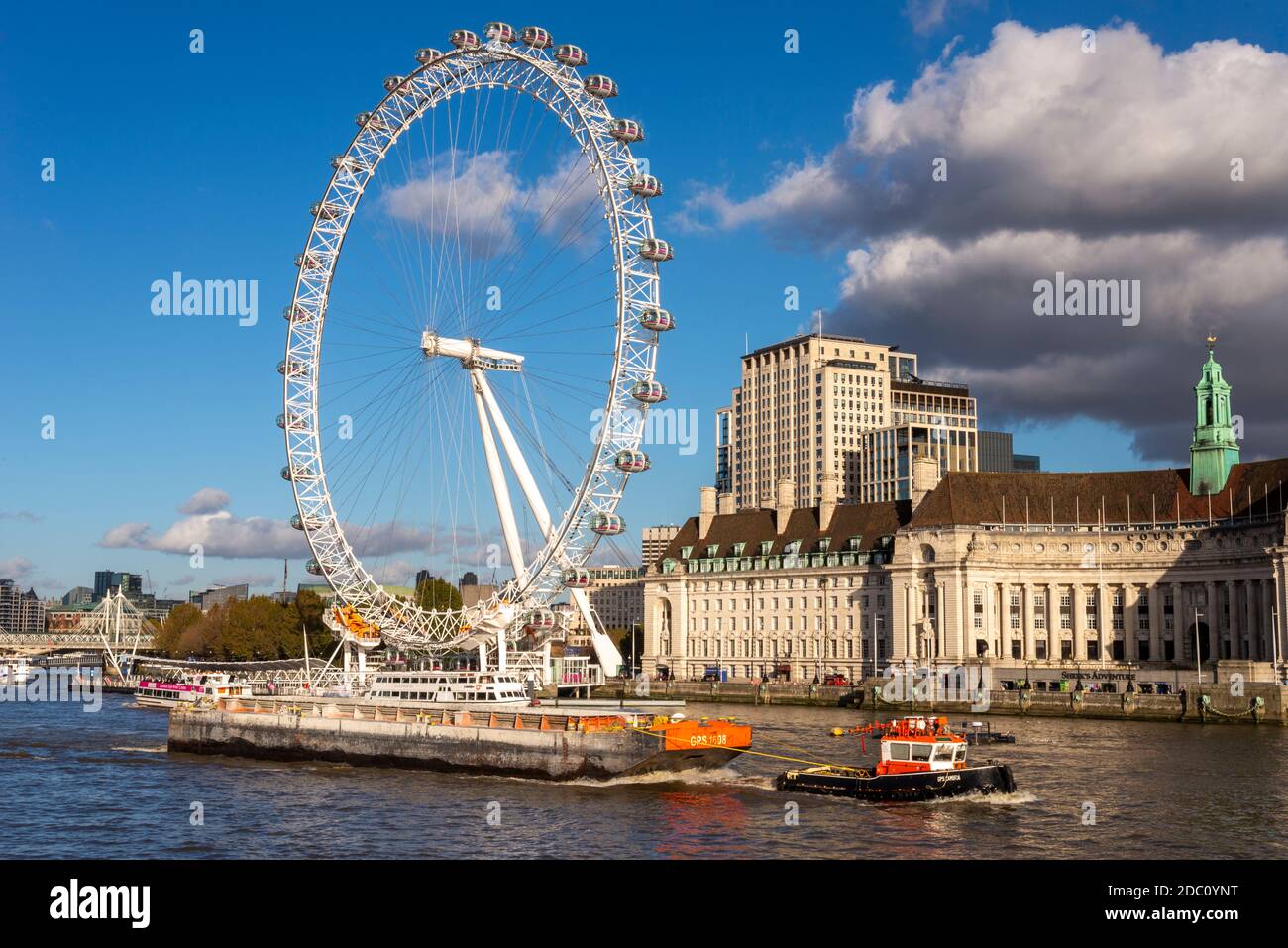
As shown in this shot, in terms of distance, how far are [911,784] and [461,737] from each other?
22.5m

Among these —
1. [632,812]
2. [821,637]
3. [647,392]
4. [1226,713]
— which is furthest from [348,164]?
[821,637]

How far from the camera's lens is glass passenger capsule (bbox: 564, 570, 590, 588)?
7275 cm

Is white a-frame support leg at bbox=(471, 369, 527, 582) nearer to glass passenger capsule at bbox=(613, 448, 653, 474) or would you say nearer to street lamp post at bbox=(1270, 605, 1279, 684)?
glass passenger capsule at bbox=(613, 448, 653, 474)

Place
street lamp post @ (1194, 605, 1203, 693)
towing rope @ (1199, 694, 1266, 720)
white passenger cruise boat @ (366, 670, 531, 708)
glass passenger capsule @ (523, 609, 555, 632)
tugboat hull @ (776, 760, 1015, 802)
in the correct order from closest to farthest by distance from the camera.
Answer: tugboat hull @ (776, 760, 1015, 802), white passenger cruise boat @ (366, 670, 531, 708), glass passenger capsule @ (523, 609, 555, 632), towing rope @ (1199, 694, 1266, 720), street lamp post @ (1194, 605, 1203, 693)

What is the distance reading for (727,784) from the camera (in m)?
57.2

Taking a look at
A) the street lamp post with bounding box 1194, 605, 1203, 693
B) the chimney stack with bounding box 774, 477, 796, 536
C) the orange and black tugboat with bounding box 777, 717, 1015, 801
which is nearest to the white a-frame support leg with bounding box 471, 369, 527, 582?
the orange and black tugboat with bounding box 777, 717, 1015, 801

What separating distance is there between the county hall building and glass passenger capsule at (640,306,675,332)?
62.5 m

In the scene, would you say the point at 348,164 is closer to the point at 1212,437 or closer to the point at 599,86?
the point at 599,86

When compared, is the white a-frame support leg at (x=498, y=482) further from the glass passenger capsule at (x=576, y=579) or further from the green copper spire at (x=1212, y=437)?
the green copper spire at (x=1212, y=437)

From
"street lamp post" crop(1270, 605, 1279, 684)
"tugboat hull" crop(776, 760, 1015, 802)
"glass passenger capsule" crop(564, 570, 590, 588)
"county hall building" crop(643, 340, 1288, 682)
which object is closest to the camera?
"tugboat hull" crop(776, 760, 1015, 802)

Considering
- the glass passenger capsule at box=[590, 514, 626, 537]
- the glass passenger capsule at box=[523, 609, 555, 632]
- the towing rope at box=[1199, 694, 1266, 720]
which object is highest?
the glass passenger capsule at box=[590, 514, 626, 537]

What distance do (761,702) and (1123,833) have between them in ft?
265

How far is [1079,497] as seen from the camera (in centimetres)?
13538

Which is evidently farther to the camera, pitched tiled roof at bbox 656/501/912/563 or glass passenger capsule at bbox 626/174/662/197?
pitched tiled roof at bbox 656/501/912/563
